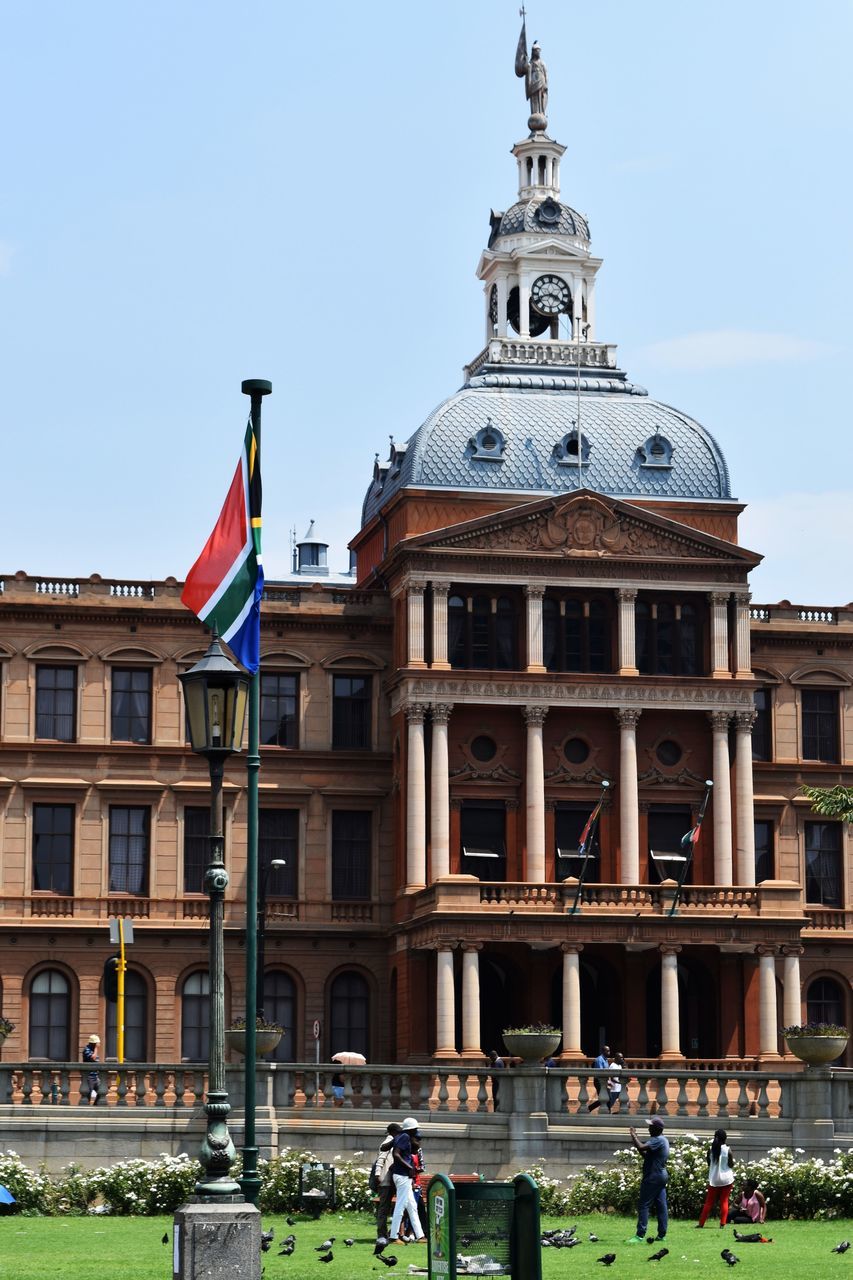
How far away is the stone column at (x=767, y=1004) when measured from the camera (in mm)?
69688

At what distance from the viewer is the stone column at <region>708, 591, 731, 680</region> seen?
243ft

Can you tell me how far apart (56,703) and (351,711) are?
29.6ft

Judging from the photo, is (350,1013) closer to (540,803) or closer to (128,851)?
(128,851)

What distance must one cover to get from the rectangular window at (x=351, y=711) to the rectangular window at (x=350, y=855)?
7.11 feet

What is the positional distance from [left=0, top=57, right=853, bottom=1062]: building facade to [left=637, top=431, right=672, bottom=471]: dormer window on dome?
66 millimetres

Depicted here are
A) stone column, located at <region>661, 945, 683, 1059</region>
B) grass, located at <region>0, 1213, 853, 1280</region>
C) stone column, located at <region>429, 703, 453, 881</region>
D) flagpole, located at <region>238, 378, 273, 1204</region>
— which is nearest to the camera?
flagpole, located at <region>238, 378, 273, 1204</region>

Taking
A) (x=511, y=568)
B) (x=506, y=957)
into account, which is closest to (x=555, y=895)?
(x=506, y=957)

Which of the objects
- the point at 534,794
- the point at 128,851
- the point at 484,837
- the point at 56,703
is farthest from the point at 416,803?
the point at 56,703

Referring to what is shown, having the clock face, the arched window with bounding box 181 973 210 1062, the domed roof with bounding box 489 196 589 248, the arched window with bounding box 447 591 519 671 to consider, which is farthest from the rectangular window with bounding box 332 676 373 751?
the domed roof with bounding box 489 196 589 248

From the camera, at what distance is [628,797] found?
239 feet

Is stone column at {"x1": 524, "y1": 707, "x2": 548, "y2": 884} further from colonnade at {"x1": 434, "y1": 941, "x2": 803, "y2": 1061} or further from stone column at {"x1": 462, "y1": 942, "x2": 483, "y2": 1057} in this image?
stone column at {"x1": 462, "y1": 942, "x2": 483, "y2": 1057}

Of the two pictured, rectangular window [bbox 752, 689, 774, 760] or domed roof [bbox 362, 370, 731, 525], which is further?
rectangular window [bbox 752, 689, 774, 760]

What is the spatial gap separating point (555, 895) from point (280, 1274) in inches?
1497

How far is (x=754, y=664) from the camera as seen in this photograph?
256ft
